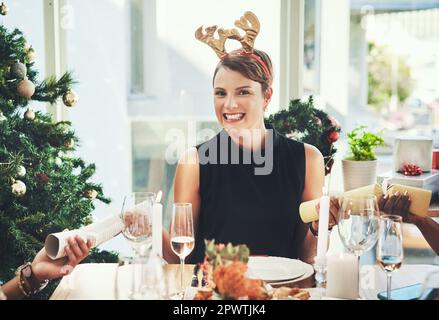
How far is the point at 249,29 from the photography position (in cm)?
244

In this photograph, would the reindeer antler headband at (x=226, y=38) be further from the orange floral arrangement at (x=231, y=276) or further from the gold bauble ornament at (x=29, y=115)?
the orange floral arrangement at (x=231, y=276)

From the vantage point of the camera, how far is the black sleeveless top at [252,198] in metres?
2.25

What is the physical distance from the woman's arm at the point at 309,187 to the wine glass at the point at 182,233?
0.89 metres

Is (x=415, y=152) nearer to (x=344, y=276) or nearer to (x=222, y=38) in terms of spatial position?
(x=222, y=38)

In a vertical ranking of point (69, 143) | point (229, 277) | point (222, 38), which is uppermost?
point (222, 38)

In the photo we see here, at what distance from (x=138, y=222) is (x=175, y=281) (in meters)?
0.17

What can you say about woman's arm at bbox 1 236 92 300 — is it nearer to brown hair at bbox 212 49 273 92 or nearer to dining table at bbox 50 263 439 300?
dining table at bbox 50 263 439 300

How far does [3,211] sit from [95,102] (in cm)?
101

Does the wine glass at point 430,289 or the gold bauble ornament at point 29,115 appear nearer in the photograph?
the wine glass at point 430,289

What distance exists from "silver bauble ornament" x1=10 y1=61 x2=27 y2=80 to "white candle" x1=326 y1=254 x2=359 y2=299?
1394 millimetres

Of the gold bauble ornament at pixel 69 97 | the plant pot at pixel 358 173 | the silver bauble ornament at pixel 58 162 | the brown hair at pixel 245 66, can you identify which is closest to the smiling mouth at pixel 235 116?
the brown hair at pixel 245 66

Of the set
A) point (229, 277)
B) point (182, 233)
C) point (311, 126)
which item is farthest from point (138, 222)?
point (311, 126)

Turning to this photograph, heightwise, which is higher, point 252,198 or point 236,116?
point 236,116

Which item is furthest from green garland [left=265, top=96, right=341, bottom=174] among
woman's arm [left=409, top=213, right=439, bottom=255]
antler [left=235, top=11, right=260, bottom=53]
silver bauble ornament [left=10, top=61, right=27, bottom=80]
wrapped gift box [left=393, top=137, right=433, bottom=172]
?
silver bauble ornament [left=10, top=61, right=27, bottom=80]
